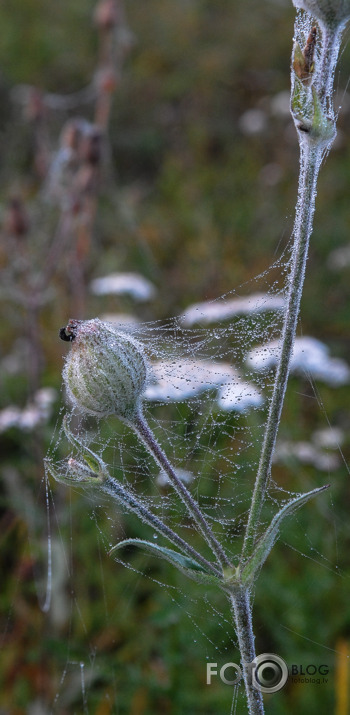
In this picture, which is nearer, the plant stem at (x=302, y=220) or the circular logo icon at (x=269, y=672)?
the plant stem at (x=302, y=220)

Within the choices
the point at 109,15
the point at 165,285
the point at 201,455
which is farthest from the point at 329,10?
the point at 165,285

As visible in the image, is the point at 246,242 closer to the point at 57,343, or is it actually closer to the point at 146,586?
the point at 57,343

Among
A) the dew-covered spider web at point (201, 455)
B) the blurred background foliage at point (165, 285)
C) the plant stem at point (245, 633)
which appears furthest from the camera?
the blurred background foliage at point (165, 285)

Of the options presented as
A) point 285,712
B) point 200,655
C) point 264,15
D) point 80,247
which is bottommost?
point 285,712

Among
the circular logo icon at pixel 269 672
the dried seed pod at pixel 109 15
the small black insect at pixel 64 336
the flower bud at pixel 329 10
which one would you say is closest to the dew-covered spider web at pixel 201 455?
the circular logo icon at pixel 269 672

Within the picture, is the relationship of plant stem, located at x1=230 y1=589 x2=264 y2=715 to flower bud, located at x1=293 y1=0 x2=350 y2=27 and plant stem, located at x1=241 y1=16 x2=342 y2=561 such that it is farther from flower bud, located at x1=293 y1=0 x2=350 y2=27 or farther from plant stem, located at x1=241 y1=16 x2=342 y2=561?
flower bud, located at x1=293 y1=0 x2=350 y2=27

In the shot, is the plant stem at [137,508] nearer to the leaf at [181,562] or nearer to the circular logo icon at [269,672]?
the leaf at [181,562]

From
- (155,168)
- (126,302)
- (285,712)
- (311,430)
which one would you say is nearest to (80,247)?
(126,302)

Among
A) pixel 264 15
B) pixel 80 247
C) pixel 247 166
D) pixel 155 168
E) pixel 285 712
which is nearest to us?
pixel 285 712

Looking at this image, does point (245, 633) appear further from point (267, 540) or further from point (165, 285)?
point (165, 285)
